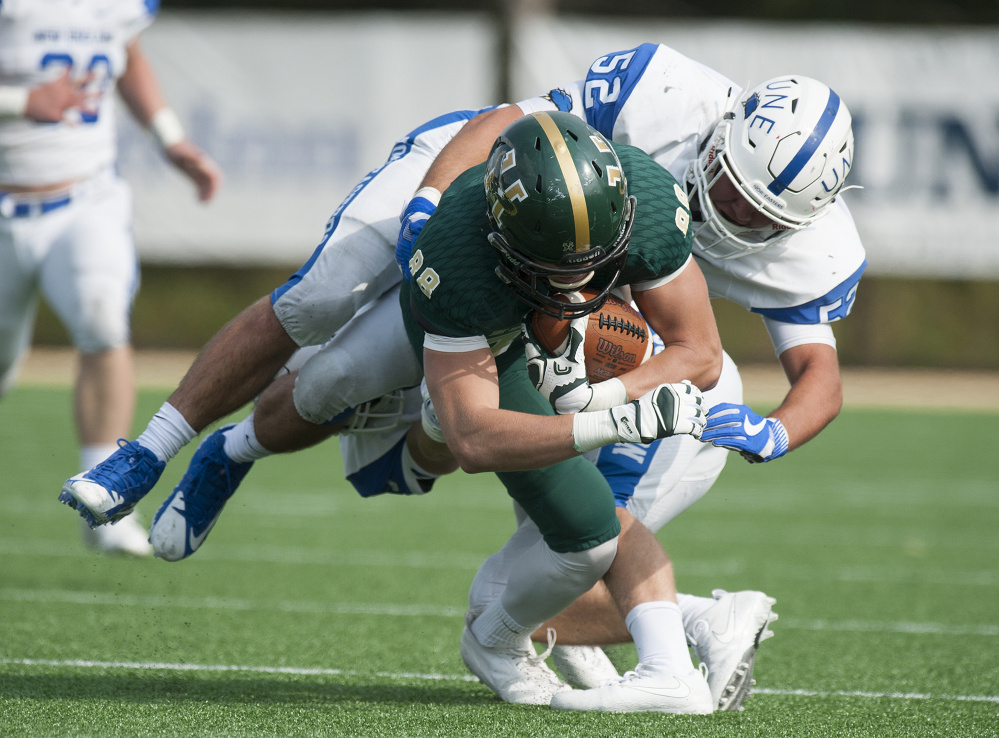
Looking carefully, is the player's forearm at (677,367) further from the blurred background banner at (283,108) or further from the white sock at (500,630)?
the blurred background banner at (283,108)

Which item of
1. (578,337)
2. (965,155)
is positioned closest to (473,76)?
(965,155)

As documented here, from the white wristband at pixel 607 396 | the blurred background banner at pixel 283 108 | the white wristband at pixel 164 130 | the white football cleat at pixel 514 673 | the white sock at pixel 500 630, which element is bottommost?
the blurred background banner at pixel 283 108

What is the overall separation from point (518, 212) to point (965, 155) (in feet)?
32.6

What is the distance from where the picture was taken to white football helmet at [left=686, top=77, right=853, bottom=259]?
2.97 meters

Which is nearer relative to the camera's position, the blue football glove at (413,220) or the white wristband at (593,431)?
the white wristband at (593,431)

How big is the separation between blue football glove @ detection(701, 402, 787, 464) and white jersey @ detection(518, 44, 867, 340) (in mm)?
590

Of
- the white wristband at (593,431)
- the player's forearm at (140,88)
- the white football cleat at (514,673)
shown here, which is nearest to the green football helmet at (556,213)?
the white wristband at (593,431)

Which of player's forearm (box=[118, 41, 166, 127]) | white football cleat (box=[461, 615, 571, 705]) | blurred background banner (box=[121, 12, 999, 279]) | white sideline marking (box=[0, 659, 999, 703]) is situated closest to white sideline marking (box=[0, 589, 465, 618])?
white sideline marking (box=[0, 659, 999, 703])

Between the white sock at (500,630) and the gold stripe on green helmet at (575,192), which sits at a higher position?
the gold stripe on green helmet at (575,192)

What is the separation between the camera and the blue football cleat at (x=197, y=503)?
334 centimetres

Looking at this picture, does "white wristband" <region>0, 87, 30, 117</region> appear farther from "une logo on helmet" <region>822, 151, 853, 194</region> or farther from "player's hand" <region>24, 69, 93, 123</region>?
"une logo on helmet" <region>822, 151, 853, 194</region>

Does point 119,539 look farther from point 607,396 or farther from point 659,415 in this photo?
point 659,415

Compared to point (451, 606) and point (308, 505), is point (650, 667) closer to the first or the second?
point (451, 606)

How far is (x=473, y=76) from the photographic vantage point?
12.3m
